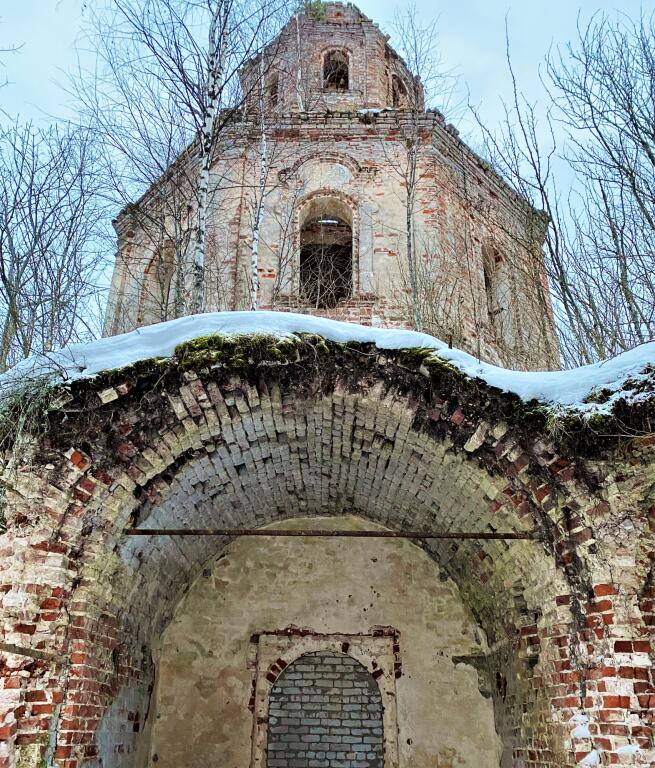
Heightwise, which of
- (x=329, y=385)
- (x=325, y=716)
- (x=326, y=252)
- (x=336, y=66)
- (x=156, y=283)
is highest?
(x=336, y=66)

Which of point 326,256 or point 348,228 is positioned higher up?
point 348,228

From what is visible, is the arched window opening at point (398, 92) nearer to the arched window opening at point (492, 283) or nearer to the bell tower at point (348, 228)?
the bell tower at point (348, 228)

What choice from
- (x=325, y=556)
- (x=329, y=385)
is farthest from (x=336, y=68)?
(x=329, y=385)

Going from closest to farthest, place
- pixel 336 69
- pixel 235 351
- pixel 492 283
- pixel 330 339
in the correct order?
pixel 235 351 < pixel 330 339 < pixel 492 283 < pixel 336 69

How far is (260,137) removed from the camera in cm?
1098

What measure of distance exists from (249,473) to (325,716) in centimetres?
271

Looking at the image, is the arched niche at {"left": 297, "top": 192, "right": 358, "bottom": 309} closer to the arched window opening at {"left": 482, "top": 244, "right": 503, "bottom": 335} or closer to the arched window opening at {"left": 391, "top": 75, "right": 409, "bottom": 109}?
the arched window opening at {"left": 482, "top": 244, "right": 503, "bottom": 335}

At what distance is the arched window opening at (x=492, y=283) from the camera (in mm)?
10455

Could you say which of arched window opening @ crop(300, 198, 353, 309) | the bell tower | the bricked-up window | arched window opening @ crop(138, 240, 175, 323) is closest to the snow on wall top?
the bricked-up window

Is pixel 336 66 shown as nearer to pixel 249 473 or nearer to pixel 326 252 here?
pixel 326 252

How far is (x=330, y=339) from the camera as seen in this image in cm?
476

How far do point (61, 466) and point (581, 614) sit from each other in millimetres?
3593

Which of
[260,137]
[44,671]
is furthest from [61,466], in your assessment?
[260,137]

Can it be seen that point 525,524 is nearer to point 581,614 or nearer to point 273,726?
point 581,614
